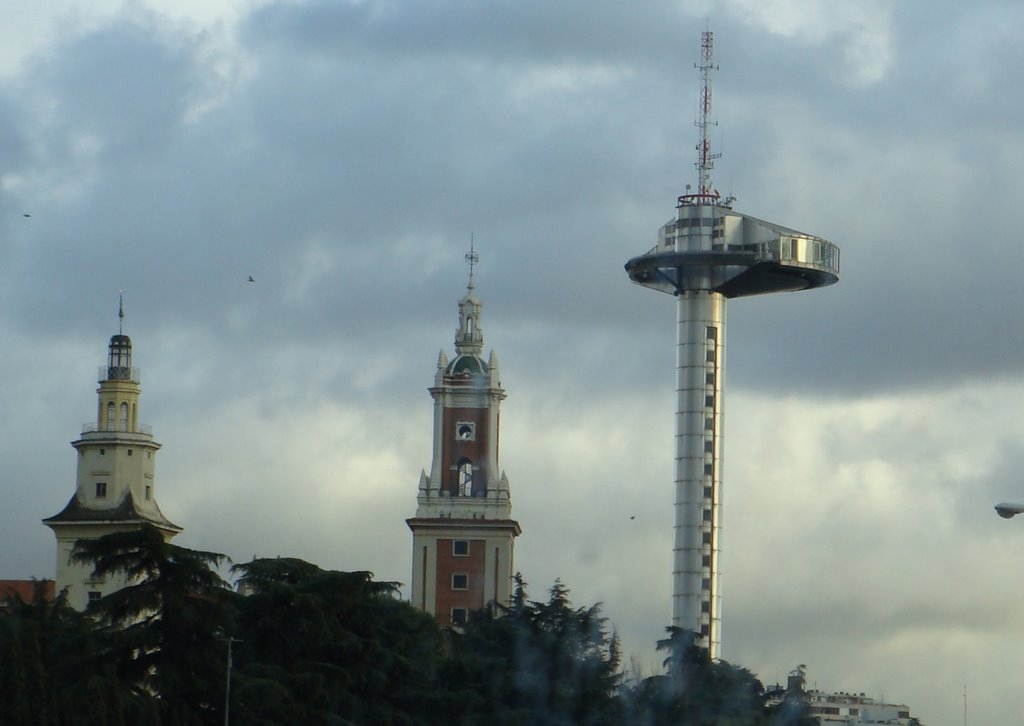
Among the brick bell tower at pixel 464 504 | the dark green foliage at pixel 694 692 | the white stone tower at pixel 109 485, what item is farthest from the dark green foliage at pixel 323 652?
the brick bell tower at pixel 464 504

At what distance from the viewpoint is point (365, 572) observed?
355 ft

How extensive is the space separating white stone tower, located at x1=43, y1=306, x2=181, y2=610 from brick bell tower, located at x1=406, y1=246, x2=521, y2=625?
927 inches

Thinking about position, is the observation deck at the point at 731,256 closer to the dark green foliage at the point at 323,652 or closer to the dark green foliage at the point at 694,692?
the dark green foliage at the point at 694,692

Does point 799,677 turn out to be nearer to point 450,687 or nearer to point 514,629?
point 514,629

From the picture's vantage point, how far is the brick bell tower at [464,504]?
177750mm

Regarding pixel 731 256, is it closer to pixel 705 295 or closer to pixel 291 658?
pixel 705 295

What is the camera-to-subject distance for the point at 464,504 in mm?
180000

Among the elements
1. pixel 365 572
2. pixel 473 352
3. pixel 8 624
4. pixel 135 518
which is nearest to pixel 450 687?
pixel 365 572

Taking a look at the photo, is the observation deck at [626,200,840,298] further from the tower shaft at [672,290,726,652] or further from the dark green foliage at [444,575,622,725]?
the dark green foliage at [444,575,622,725]

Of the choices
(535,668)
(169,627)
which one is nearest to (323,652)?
(169,627)

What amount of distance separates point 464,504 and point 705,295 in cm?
2760

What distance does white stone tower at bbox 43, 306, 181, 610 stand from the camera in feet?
518

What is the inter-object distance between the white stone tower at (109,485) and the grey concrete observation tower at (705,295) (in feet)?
152

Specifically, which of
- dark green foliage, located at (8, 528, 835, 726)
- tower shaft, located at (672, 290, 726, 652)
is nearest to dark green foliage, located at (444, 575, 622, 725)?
dark green foliage, located at (8, 528, 835, 726)
